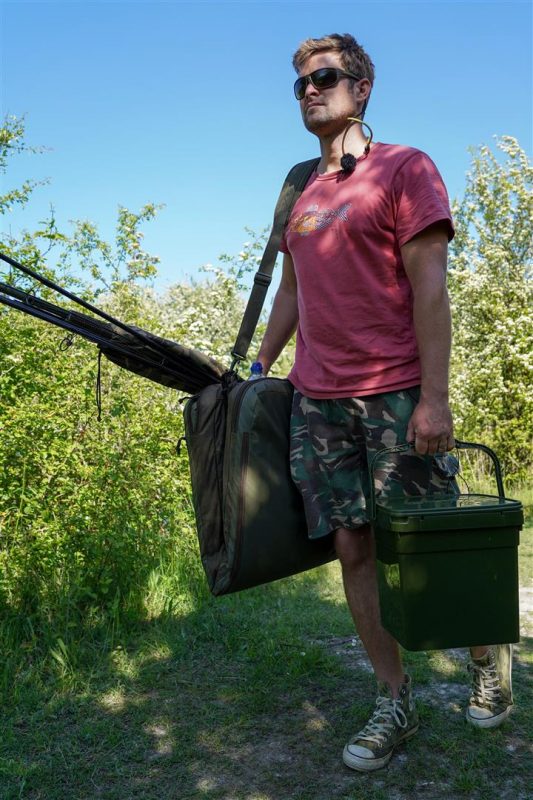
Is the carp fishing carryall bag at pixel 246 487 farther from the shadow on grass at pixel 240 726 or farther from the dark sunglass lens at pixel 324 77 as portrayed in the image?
the dark sunglass lens at pixel 324 77

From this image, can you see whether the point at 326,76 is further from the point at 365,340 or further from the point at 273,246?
the point at 365,340

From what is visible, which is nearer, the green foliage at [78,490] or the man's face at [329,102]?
the man's face at [329,102]

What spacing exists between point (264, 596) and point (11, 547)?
1484 mm

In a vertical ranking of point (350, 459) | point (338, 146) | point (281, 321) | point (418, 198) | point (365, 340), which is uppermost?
point (338, 146)

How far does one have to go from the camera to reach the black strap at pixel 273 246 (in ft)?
9.95

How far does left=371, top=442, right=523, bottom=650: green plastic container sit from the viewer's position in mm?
2262

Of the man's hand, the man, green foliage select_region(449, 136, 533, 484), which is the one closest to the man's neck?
the man

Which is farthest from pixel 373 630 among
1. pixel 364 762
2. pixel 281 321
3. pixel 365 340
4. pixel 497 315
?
pixel 497 315

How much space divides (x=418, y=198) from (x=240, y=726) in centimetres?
197

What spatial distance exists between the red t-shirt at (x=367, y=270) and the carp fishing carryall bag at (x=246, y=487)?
0.20 meters

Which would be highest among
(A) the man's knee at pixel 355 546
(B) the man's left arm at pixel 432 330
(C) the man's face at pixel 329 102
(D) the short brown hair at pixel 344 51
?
(D) the short brown hair at pixel 344 51

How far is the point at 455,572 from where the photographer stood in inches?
89.9

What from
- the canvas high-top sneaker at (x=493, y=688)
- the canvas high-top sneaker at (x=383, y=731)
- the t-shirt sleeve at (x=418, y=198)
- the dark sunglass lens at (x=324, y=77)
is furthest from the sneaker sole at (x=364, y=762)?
the dark sunglass lens at (x=324, y=77)

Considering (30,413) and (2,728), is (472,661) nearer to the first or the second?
(2,728)
